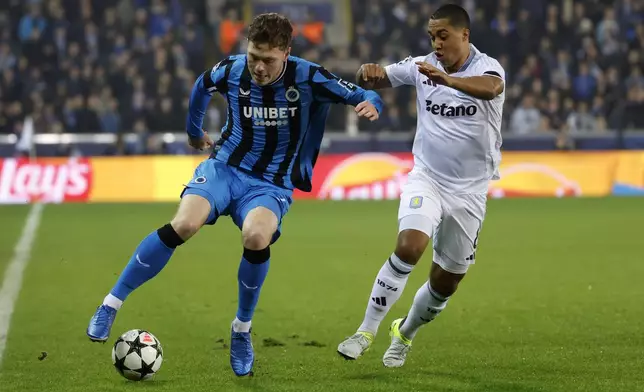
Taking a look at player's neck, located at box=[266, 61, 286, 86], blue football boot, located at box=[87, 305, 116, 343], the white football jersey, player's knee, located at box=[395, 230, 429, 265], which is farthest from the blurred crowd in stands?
blue football boot, located at box=[87, 305, 116, 343]

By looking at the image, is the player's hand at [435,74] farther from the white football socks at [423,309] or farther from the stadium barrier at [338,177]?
the stadium barrier at [338,177]

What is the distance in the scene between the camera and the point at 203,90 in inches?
266

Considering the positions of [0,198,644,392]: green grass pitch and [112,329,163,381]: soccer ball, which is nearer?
[112,329,163,381]: soccer ball

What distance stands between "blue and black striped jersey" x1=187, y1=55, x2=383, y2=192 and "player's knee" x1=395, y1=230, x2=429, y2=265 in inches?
31.7

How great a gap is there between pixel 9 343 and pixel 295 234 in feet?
25.0

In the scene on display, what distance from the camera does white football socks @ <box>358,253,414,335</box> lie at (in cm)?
642

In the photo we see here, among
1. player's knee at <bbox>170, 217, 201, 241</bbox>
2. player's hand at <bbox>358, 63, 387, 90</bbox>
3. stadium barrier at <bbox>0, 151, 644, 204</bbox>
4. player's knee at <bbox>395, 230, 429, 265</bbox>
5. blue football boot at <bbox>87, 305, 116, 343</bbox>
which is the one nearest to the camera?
blue football boot at <bbox>87, 305, 116, 343</bbox>

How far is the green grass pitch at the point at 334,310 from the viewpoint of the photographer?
623 centimetres

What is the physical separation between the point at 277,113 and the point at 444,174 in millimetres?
1071

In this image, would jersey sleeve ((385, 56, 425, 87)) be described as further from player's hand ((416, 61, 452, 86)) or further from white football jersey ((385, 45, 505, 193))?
player's hand ((416, 61, 452, 86))

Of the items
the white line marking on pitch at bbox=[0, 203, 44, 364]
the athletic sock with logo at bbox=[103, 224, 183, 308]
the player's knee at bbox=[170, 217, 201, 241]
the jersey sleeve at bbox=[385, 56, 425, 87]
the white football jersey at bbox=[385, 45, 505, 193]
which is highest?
the jersey sleeve at bbox=[385, 56, 425, 87]

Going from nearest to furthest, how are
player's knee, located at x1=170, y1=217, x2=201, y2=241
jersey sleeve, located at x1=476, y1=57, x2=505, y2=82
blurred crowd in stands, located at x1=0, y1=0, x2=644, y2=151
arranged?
player's knee, located at x1=170, y1=217, x2=201, y2=241 < jersey sleeve, located at x1=476, y1=57, x2=505, y2=82 < blurred crowd in stands, located at x1=0, y1=0, x2=644, y2=151

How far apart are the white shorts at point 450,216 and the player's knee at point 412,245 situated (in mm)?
164

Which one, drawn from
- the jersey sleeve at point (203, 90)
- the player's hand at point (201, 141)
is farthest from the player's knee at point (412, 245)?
the player's hand at point (201, 141)
